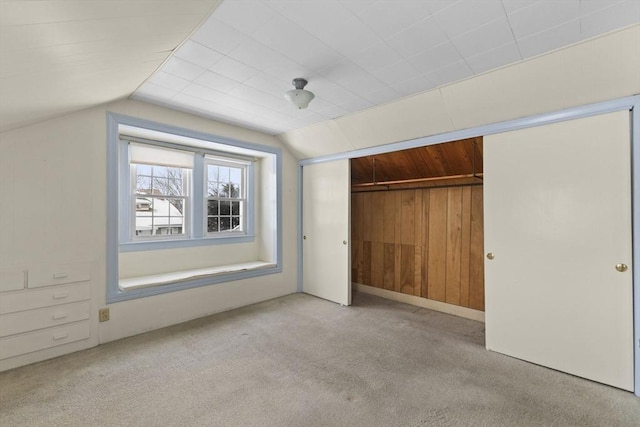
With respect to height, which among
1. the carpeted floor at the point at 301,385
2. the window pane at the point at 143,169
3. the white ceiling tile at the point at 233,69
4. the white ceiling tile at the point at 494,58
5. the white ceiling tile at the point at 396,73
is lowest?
the carpeted floor at the point at 301,385

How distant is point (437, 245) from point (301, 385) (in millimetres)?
2527

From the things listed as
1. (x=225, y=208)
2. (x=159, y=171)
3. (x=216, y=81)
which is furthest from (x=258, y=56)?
(x=225, y=208)

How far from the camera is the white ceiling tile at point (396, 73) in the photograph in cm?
223

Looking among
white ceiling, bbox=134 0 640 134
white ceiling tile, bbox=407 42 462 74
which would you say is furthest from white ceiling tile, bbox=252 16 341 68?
white ceiling tile, bbox=407 42 462 74

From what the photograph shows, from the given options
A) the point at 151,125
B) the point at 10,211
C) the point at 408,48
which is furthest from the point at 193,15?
the point at 10,211

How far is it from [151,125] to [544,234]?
12.7 ft

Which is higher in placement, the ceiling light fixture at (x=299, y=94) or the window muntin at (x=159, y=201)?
the ceiling light fixture at (x=299, y=94)

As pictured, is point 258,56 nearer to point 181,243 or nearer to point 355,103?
point 355,103

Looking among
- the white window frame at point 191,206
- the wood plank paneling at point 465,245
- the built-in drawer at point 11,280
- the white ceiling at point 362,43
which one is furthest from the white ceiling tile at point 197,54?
the wood plank paneling at point 465,245

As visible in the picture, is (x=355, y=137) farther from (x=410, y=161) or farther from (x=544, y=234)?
(x=544, y=234)

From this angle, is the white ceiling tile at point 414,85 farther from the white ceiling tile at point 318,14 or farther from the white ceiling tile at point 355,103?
the white ceiling tile at point 318,14

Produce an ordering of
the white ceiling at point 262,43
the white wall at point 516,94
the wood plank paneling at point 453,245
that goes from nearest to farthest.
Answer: the white ceiling at point 262,43 → the white wall at point 516,94 → the wood plank paneling at point 453,245

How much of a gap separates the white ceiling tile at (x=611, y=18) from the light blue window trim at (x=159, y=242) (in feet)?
11.1

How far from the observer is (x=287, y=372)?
7.42 ft
